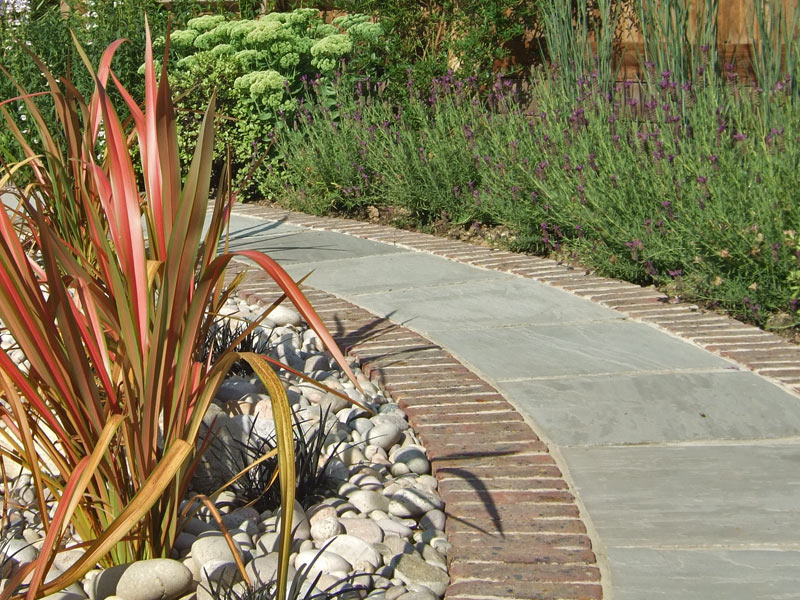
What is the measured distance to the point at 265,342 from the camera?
153 inches

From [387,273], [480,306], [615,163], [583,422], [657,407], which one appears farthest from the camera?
[615,163]

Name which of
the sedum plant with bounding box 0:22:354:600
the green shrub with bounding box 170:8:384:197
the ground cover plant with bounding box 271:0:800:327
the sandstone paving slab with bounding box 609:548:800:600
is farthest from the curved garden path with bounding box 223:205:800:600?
the green shrub with bounding box 170:8:384:197

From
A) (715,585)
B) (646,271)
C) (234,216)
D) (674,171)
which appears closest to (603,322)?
(646,271)

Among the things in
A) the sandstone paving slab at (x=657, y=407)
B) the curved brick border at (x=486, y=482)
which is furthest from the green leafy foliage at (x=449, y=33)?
the sandstone paving slab at (x=657, y=407)

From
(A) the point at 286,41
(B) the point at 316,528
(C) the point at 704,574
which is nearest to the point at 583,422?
(C) the point at 704,574

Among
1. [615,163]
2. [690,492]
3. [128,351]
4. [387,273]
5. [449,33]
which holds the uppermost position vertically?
[449,33]

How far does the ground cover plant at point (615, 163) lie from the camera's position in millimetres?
4488

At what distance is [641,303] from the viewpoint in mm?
4641

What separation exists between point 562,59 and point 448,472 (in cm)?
472

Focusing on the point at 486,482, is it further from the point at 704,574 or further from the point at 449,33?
the point at 449,33

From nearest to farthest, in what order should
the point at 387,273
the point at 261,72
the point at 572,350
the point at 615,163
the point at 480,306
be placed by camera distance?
1. the point at 572,350
2. the point at 480,306
3. the point at 387,273
4. the point at 615,163
5. the point at 261,72

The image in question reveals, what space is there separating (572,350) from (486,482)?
4.25 ft

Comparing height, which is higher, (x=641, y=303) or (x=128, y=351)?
(x=128, y=351)

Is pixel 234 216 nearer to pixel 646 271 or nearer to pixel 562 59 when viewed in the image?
pixel 562 59
